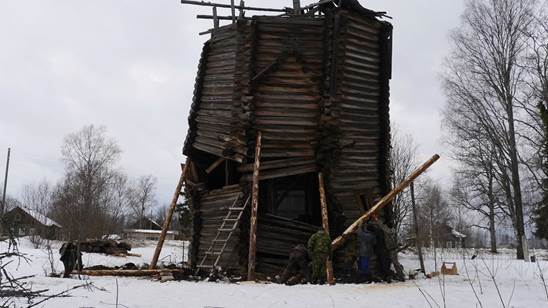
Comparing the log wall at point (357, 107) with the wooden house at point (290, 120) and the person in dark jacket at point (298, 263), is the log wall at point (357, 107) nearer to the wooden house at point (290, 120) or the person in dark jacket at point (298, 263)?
the wooden house at point (290, 120)

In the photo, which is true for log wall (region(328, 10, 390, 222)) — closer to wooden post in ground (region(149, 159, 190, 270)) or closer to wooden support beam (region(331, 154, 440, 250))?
wooden support beam (region(331, 154, 440, 250))

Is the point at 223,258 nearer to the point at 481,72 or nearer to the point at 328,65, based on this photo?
the point at 328,65

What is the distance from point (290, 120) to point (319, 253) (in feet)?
15.6

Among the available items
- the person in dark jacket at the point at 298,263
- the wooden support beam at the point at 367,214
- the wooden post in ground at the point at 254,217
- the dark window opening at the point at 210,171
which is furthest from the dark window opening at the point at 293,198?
the person in dark jacket at the point at 298,263

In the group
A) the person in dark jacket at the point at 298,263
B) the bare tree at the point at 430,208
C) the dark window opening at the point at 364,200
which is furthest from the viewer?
the bare tree at the point at 430,208

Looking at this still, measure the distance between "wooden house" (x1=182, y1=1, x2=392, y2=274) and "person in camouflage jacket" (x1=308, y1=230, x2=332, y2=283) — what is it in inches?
101

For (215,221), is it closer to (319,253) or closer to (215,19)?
(319,253)

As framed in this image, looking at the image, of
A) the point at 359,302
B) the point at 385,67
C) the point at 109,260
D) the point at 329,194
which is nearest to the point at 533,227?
the point at 385,67

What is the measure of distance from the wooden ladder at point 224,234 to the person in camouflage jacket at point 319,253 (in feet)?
9.03

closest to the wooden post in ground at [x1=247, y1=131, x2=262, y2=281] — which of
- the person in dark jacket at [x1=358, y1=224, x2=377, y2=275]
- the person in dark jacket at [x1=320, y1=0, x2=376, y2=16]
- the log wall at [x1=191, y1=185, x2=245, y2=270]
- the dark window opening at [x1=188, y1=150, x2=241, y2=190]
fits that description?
the log wall at [x1=191, y1=185, x2=245, y2=270]

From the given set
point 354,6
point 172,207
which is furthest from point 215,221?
point 354,6

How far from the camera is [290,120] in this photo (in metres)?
15.5

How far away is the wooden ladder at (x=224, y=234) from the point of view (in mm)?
14305

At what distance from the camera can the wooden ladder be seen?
1430 centimetres
